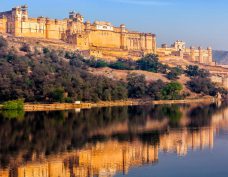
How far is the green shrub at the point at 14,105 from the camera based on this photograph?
140 feet

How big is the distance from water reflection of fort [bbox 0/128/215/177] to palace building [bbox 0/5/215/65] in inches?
1821

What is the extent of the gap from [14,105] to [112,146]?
20.4m

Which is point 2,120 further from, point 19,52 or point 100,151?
point 19,52

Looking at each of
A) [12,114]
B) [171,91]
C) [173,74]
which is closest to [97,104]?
[171,91]

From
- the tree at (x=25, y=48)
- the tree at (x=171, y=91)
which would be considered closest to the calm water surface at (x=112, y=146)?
the tree at (x=171, y=91)

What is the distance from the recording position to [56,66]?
178ft

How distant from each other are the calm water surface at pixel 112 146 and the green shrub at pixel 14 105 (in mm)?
5821

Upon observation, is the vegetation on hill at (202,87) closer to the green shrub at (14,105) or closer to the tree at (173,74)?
the tree at (173,74)

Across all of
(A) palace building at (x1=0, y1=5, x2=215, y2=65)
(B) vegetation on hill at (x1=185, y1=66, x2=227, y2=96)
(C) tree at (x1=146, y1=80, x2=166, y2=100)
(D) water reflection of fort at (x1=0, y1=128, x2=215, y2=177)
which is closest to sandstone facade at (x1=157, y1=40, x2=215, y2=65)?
(A) palace building at (x1=0, y1=5, x2=215, y2=65)

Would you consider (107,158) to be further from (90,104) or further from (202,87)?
(202,87)

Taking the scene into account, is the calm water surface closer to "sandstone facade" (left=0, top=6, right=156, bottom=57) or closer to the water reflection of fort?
the water reflection of fort

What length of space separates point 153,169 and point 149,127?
12.6 meters

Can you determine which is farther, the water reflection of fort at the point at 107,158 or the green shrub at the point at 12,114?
the green shrub at the point at 12,114

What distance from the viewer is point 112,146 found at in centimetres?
2384
